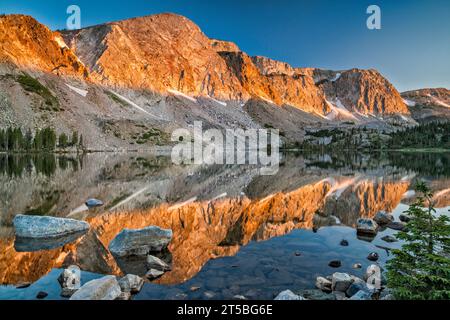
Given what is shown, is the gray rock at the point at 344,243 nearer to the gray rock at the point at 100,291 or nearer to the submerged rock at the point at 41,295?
the gray rock at the point at 100,291

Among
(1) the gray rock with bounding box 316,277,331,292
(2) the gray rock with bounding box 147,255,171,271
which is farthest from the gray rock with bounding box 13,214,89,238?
(1) the gray rock with bounding box 316,277,331,292

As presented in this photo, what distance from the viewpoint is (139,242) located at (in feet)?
57.9

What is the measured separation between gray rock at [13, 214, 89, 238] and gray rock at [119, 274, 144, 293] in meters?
9.03

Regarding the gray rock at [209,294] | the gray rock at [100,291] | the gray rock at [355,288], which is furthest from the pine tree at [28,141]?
the gray rock at [355,288]

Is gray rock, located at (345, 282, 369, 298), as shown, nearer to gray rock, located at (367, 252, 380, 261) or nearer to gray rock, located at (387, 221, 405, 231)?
gray rock, located at (367, 252, 380, 261)

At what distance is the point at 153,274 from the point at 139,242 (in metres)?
3.48

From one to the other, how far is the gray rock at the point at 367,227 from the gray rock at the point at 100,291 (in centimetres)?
1747

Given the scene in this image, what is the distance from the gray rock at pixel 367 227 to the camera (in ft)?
73.7

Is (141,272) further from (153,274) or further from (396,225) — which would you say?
(396,225)

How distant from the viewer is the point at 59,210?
27.3m

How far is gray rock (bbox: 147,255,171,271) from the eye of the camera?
50.8ft

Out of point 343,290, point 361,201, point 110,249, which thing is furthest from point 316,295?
point 361,201
